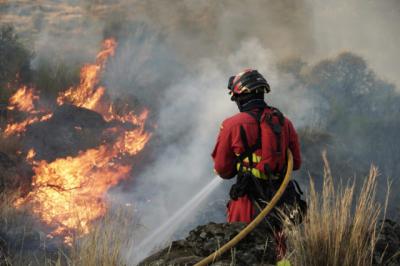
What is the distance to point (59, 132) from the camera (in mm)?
15164

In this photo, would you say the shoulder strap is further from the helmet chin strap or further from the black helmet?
the black helmet

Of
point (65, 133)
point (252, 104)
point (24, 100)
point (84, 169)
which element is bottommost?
point (252, 104)

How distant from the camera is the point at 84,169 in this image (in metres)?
14.3

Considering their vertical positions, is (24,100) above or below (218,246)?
above

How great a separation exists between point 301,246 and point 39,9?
25.2 metres

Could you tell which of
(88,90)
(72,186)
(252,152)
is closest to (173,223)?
(72,186)

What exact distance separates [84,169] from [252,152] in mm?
11091

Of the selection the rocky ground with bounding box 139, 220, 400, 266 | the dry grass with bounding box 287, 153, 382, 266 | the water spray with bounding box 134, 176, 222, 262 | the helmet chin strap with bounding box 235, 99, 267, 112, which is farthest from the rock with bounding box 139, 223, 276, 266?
the water spray with bounding box 134, 176, 222, 262

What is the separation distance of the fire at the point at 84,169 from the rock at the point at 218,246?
14.6 ft

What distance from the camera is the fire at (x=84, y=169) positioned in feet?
37.3

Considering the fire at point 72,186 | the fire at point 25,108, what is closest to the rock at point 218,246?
the fire at point 72,186

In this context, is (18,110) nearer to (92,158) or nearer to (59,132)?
(59,132)

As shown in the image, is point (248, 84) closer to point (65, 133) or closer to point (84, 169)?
point (84, 169)

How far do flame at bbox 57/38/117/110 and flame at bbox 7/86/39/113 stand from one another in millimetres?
1279
